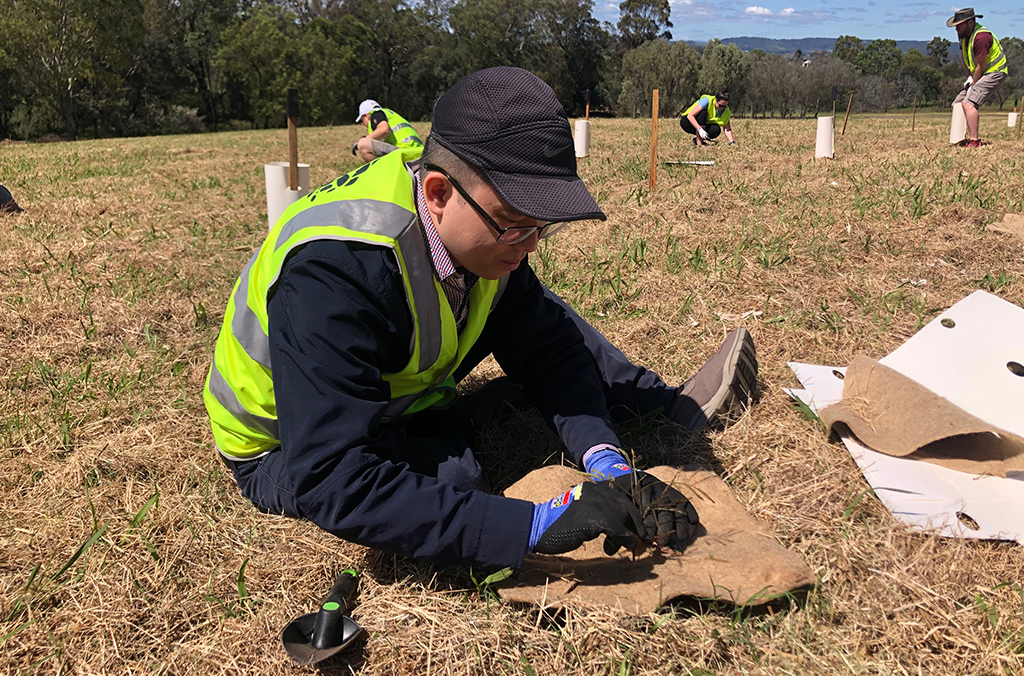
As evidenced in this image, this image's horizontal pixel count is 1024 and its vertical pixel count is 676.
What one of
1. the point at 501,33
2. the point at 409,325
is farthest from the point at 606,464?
the point at 501,33

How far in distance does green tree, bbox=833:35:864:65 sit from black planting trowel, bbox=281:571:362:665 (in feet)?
285

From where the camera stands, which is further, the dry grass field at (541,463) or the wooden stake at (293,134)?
the wooden stake at (293,134)

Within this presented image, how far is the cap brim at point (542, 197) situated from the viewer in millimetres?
1526

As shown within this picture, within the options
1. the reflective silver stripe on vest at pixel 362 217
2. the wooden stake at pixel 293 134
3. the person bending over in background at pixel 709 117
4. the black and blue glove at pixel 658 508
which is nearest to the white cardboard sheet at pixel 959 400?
the black and blue glove at pixel 658 508

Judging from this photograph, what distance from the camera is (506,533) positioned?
5.55 feet

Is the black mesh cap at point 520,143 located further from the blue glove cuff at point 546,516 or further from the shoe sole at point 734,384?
the shoe sole at point 734,384

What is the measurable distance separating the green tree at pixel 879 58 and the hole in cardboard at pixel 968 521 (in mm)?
81027

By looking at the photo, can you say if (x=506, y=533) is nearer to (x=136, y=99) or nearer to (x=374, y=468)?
(x=374, y=468)

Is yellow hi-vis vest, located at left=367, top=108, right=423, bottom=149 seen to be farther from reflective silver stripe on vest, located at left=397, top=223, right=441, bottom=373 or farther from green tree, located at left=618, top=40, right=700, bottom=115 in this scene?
green tree, located at left=618, top=40, right=700, bottom=115

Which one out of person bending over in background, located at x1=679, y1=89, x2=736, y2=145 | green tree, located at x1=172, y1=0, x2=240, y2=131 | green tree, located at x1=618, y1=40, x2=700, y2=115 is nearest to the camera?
person bending over in background, located at x1=679, y1=89, x2=736, y2=145

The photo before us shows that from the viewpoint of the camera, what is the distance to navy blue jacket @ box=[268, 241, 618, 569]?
5.14 feet

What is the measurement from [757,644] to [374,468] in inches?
38.6

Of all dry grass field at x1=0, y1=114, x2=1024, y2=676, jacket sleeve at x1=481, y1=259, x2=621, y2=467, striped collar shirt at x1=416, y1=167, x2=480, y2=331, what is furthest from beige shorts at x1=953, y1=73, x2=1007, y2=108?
striped collar shirt at x1=416, y1=167, x2=480, y2=331

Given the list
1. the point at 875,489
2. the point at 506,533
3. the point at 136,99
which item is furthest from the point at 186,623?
the point at 136,99
